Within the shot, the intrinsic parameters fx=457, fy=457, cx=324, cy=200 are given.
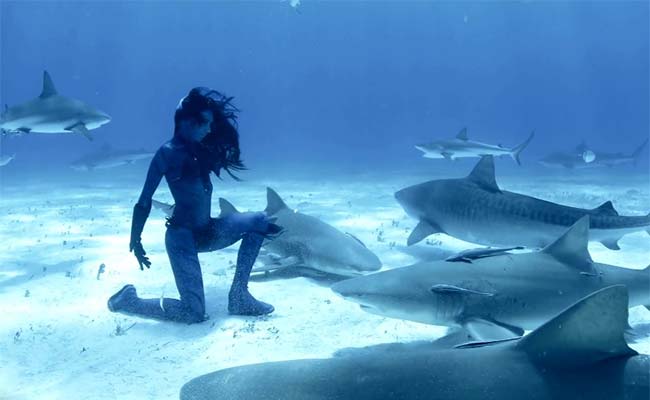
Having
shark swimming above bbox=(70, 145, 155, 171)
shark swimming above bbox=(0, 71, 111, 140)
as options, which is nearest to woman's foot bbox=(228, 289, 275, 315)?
shark swimming above bbox=(0, 71, 111, 140)

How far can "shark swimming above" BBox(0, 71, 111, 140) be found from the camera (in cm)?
861

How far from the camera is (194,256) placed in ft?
15.5

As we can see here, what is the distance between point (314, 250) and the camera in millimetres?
6105

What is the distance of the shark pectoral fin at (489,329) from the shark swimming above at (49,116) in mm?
7861

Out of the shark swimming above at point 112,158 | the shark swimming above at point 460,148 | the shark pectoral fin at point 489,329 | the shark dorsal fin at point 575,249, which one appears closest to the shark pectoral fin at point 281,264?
the shark pectoral fin at point 489,329

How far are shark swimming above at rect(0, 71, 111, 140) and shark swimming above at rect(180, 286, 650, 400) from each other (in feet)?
26.9

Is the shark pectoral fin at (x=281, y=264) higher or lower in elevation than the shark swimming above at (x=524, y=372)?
lower

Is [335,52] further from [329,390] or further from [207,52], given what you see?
[329,390]

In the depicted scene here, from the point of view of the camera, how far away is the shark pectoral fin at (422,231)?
720 cm

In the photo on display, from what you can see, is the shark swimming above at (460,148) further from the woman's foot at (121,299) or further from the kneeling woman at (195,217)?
the woman's foot at (121,299)

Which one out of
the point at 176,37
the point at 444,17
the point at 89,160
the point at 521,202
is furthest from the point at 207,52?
the point at 521,202

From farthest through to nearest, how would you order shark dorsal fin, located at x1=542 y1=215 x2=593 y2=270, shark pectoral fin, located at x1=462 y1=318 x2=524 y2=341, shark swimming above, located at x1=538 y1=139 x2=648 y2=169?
shark swimming above, located at x1=538 y1=139 x2=648 y2=169 < shark dorsal fin, located at x1=542 y1=215 x2=593 y2=270 < shark pectoral fin, located at x1=462 y1=318 x2=524 y2=341

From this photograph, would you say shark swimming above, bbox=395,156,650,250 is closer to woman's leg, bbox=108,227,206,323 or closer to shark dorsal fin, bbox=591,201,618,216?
shark dorsal fin, bbox=591,201,618,216

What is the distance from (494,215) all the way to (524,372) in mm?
4787
